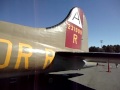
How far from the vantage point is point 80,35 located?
10641mm

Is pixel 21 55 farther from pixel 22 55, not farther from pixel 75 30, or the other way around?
pixel 75 30

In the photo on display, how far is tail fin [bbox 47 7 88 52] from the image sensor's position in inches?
362

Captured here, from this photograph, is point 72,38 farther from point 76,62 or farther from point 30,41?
point 30,41

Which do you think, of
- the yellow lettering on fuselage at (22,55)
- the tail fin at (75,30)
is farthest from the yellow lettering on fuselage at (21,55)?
the tail fin at (75,30)

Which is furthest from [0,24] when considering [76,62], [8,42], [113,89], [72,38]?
[113,89]

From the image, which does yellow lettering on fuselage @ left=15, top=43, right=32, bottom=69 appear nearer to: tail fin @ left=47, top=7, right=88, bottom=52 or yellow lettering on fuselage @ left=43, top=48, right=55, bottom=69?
yellow lettering on fuselage @ left=43, top=48, right=55, bottom=69

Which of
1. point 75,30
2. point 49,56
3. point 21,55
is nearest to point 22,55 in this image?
point 21,55

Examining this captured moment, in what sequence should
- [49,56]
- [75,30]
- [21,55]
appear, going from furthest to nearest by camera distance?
[75,30], [49,56], [21,55]

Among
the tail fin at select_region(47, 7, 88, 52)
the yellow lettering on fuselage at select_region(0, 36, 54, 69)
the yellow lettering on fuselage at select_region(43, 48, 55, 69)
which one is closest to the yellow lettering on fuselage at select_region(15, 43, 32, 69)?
the yellow lettering on fuselage at select_region(0, 36, 54, 69)

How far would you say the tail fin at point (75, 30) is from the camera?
920 cm

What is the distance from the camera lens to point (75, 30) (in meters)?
10.0

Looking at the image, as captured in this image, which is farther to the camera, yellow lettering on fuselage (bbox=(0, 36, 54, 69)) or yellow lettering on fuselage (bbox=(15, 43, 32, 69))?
yellow lettering on fuselage (bbox=(15, 43, 32, 69))

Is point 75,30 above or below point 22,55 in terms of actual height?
above

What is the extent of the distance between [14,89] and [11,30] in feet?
8.51
